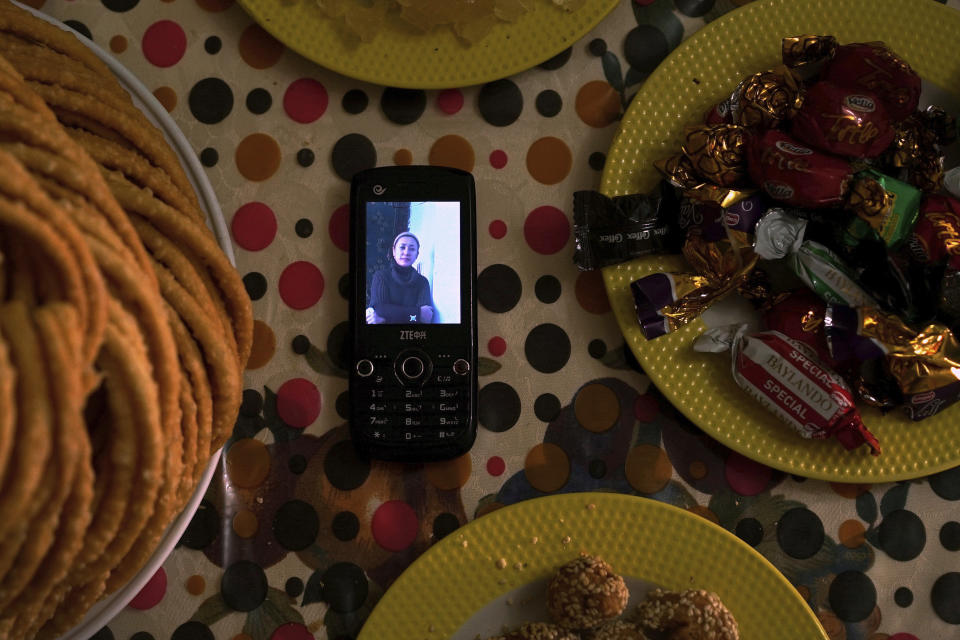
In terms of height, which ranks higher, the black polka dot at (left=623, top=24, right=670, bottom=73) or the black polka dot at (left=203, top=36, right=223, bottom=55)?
the black polka dot at (left=203, top=36, right=223, bottom=55)

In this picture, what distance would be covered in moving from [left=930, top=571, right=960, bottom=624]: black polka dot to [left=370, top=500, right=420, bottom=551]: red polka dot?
0.55 m

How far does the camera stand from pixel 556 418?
78 centimetres

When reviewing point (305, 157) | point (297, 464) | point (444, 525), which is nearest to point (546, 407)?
point (444, 525)

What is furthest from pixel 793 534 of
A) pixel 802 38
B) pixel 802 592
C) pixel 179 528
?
pixel 179 528

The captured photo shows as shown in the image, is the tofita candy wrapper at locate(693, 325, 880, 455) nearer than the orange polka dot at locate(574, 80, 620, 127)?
Yes

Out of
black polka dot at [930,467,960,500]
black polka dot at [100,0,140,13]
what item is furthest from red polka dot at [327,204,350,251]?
black polka dot at [930,467,960,500]

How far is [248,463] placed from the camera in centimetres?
76

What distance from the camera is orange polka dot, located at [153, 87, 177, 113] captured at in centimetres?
79

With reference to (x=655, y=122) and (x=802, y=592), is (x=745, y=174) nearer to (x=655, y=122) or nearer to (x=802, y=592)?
(x=655, y=122)

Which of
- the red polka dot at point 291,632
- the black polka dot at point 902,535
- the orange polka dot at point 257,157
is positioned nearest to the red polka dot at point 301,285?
the orange polka dot at point 257,157

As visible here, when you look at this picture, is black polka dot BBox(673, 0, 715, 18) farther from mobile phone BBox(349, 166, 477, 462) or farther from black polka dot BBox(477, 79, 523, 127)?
mobile phone BBox(349, 166, 477, 462)

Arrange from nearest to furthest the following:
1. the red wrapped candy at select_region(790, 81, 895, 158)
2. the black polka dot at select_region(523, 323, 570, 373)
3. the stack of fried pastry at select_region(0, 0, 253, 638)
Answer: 1. the stack of fried pastry at select_region(0, 0, 253, 638)
2. the red wrapped candy at select_region(790, 81, 895, 158)
3. the black polka dot at select_region(523, 323, 570, 373)

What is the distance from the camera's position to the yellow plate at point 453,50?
766mm

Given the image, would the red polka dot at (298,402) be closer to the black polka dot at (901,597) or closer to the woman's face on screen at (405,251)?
the woman's face on screen at (405,251)
